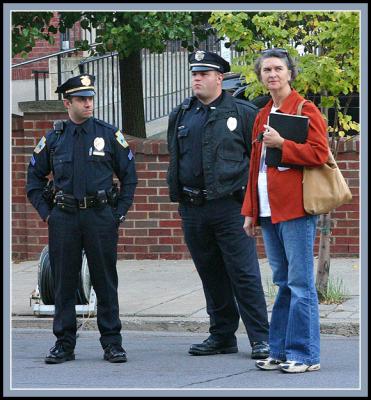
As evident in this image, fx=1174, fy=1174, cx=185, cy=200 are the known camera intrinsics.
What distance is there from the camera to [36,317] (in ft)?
32.9

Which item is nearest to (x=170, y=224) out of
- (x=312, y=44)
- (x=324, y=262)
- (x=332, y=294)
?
(x=324, y=262)

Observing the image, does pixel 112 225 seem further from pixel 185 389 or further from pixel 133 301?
pixel 133 301

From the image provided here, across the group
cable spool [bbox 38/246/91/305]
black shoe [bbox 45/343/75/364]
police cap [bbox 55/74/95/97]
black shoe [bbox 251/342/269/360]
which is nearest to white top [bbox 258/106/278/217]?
black shoe [bbox 251/342/269/360]

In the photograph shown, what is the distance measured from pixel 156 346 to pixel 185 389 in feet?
5.90

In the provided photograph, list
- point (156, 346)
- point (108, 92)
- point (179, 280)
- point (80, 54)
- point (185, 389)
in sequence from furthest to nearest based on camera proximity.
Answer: point (80, 54) → point (108, 92) → point (179, 280) → point (156, 346) → point (185, 389)

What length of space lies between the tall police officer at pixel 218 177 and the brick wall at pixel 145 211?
4.97m

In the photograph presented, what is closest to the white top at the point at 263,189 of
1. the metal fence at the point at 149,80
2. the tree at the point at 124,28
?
the tree at the point at 124,28

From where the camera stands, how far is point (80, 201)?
8.02 m

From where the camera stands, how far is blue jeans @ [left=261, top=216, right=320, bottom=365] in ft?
23.8

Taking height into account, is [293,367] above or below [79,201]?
below

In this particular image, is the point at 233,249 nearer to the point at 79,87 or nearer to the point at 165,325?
the point at 79,87

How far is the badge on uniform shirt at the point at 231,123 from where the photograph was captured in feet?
26.2

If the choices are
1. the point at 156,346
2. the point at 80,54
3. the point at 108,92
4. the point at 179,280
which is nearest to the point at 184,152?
the point at 156,346

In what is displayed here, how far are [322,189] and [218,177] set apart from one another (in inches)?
37.4
